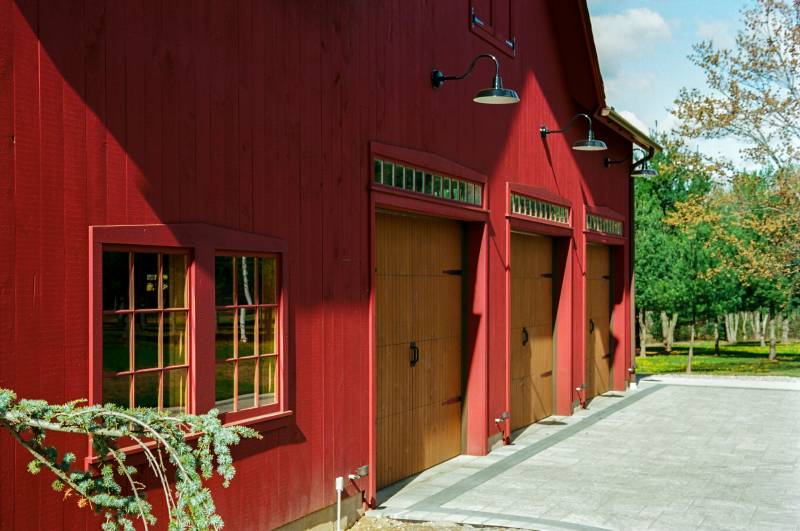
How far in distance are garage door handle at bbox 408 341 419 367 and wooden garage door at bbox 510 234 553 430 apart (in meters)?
3.04

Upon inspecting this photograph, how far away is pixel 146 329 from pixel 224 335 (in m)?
0.76

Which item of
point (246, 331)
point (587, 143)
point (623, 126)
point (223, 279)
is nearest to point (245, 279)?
point (223, 279)

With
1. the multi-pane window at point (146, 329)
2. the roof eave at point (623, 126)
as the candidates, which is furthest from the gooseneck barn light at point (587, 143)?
the multi-pane window at point (146, 329)

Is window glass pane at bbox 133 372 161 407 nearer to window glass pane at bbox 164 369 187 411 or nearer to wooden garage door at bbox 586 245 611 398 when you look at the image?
window glass pane at bbox 164 369 187 411

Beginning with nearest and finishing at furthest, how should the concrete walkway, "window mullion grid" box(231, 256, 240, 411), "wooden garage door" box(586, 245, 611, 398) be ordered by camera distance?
1. "window mullion grid" box(231, 256, 240, 411)
2. the concrete walkway
3. "wooden garage door" box(586, 245, 611, 398)

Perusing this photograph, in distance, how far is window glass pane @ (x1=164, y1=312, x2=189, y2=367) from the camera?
17.9 ft

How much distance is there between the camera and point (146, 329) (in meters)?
5.26

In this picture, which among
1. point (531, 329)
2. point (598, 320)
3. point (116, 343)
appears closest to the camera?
point (116, 343)

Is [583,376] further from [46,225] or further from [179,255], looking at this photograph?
[46,225]

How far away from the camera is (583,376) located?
14.5 metres

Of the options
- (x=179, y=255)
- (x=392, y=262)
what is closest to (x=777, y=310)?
(x=392, y=262)

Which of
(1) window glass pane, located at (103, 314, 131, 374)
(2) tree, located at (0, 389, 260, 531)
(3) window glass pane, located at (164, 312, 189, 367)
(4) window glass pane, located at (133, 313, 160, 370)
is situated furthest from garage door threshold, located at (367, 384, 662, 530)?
(2) tree, located at (0, 389, 260, 531)

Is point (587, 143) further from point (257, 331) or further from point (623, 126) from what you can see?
point (257, 331)

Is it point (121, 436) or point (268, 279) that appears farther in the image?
point (268, 279)
